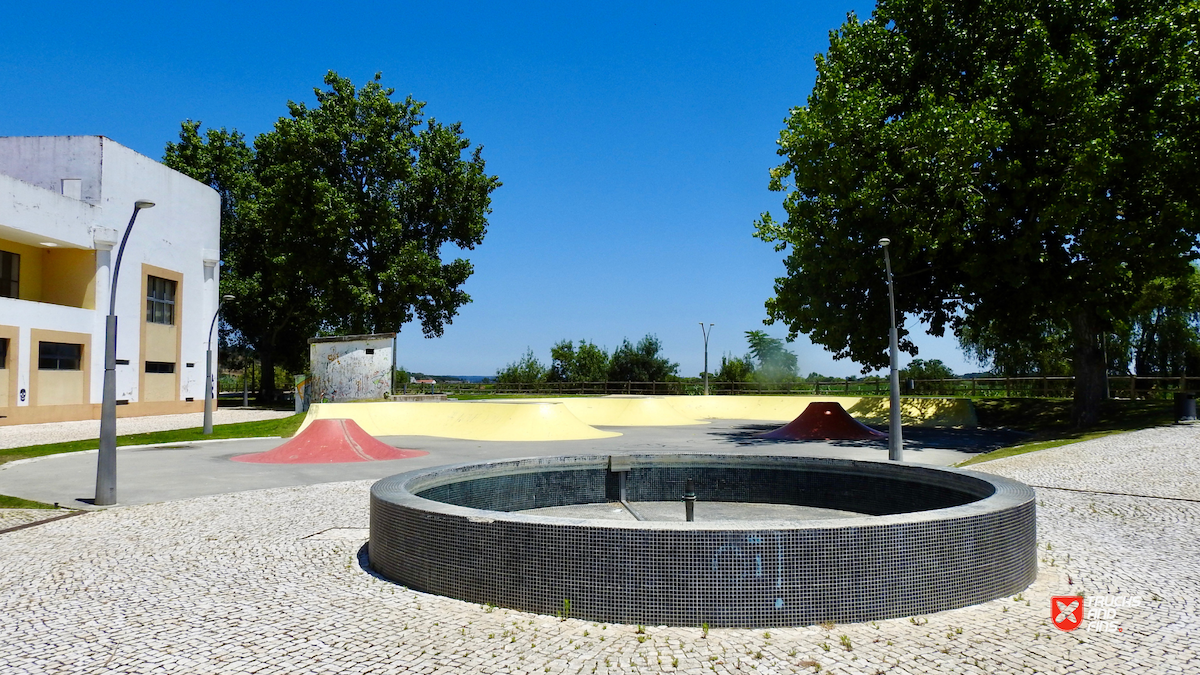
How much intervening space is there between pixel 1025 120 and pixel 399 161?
2964 centimetres

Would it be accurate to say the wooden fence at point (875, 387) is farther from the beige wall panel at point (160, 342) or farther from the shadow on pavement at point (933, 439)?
the beige wall panel at point (160, 342)

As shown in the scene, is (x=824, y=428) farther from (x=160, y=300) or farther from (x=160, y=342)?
(x=160, y=300)

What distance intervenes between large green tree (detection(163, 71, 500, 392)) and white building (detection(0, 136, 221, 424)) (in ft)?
15.5

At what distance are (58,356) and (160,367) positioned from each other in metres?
5.76

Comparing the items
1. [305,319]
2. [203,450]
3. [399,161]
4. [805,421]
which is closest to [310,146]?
[399,161]

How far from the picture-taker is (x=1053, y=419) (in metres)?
28.4

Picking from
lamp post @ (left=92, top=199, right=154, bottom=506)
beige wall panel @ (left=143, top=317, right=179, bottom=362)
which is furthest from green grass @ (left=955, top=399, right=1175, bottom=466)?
beige wall panel @ (left=143, top=317, right=179, bottom=362)

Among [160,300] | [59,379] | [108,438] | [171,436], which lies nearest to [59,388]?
[59,379]

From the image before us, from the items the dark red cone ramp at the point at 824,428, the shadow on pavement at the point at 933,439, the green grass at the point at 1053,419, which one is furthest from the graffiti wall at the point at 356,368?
the green grass at the point at 1053,419

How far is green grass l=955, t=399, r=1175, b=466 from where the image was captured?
20422 millimetres

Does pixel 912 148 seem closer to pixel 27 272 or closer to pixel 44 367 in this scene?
pixel 44 367

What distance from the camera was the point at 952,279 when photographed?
86.0 ft

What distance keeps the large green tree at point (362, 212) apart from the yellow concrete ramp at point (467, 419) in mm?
11977

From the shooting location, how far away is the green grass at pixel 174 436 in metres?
19.3
